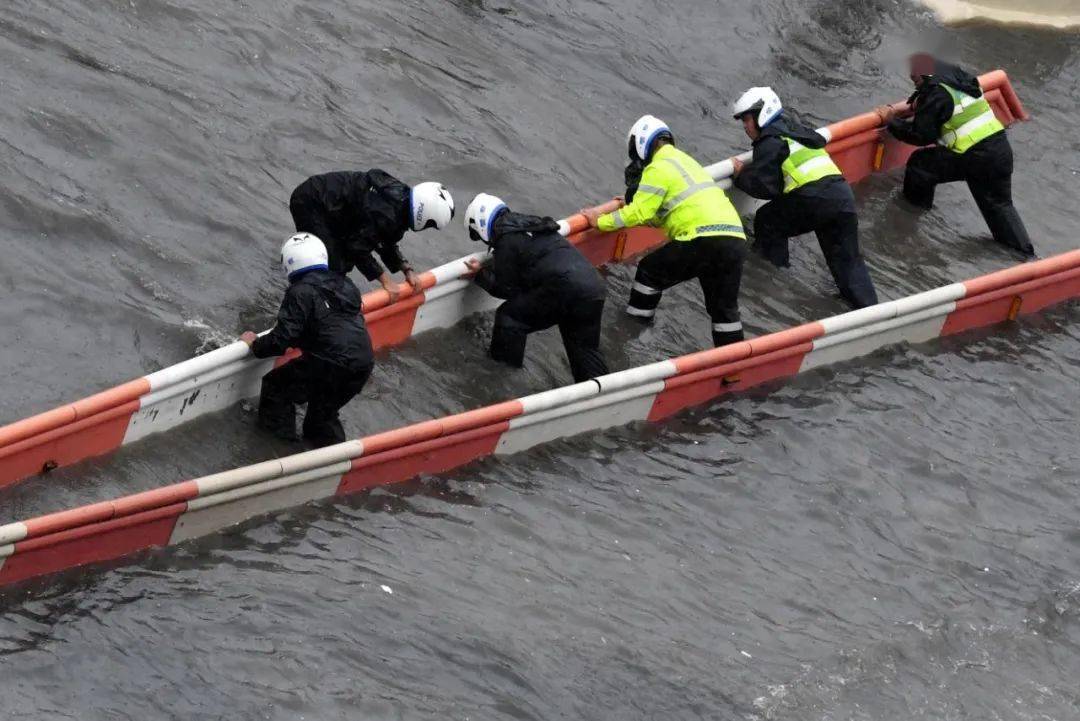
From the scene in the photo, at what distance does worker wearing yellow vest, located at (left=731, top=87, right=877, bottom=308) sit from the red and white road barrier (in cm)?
53

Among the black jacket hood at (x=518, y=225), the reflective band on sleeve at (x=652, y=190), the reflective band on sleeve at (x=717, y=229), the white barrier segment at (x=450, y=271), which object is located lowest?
the white barrier segment at (x=450, y=271)

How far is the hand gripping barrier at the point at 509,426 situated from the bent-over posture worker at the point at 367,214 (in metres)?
1.26

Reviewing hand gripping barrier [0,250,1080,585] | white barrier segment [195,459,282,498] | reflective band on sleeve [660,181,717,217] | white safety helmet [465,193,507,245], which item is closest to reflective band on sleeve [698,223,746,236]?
reflective band on sleeve [660,181,717,217]

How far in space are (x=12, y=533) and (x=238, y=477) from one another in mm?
1252

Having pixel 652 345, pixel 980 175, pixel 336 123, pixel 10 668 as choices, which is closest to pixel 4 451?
pixel 10 668

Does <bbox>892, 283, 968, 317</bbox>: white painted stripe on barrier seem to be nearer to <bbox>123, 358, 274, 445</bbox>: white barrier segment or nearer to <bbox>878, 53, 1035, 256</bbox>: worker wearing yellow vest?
<bbox>878, 53, 1035, 256</bbox>: worker wearing yellow vest

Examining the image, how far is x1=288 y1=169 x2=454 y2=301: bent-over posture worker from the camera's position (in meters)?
9.87

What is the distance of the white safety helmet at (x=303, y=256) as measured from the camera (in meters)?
9.13

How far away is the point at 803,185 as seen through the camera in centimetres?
1188

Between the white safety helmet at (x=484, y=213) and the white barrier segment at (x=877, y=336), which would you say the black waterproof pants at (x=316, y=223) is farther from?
the white barrier segment at (x=877, y=336)

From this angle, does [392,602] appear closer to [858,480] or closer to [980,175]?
[858,480]

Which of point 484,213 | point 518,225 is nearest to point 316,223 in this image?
point 484,213

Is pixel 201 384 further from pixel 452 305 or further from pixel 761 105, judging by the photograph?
pixel 761 105

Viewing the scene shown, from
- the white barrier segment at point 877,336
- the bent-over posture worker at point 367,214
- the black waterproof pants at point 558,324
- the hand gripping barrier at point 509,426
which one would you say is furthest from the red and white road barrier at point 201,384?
the white barrier segment at point 877,336
